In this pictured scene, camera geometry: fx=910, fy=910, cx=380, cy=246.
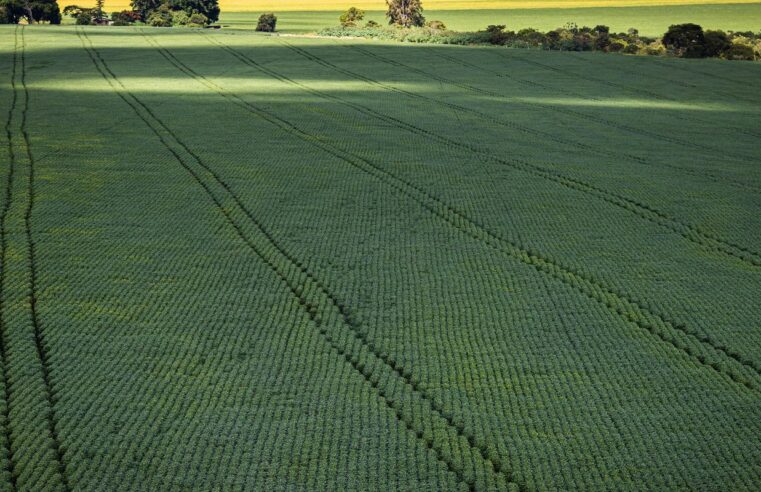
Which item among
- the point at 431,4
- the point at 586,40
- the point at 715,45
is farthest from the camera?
the point at 431,4

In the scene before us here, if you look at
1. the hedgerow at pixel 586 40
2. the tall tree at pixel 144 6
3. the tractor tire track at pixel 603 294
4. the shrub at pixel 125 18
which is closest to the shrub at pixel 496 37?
the hedgerow at pixel 586 40

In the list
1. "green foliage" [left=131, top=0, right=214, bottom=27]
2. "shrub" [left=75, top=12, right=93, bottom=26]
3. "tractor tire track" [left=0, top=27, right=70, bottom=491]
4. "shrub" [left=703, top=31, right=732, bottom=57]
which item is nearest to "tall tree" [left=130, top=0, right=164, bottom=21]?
"green foliage" [left=131, top=0, right=214, bottom=27]

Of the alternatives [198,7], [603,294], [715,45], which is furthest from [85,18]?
[603,294]

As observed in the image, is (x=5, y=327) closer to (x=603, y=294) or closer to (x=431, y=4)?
(x=603, y=294)

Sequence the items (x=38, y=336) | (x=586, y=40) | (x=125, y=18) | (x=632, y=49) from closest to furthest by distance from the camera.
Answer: (x=38, y=336) → (x=632, y=49) → (x=586, y=40) → (x=125, y=18)

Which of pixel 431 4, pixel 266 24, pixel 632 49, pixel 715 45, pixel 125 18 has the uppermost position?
pixel 431 4

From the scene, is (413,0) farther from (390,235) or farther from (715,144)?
(390,235)
